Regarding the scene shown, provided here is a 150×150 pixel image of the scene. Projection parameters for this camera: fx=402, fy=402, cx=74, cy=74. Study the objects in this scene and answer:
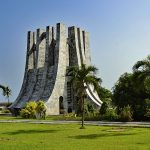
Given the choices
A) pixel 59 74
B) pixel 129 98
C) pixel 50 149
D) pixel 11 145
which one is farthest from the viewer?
pixel 59 74

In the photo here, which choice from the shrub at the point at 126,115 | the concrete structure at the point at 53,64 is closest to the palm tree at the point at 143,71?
the shrub at the point at 126,115

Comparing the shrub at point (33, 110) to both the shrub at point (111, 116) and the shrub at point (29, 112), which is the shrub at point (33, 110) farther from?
the shrub at point (111, 116)

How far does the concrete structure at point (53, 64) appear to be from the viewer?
78.7 m

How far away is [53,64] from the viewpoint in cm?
8331

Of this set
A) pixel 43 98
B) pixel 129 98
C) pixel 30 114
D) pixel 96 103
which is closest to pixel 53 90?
pixel 43 98

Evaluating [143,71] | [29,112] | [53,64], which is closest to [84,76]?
[143,71]

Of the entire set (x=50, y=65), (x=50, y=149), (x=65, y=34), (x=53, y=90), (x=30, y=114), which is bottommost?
(x=50, y=149)

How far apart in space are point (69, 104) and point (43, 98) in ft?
21.4

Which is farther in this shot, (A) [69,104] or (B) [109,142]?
(A) [69,104]

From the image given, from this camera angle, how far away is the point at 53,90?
254ft

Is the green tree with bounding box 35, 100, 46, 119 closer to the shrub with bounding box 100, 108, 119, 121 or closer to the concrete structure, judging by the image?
the concrete structure

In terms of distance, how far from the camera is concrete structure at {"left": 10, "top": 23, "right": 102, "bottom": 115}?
7868 centimetres

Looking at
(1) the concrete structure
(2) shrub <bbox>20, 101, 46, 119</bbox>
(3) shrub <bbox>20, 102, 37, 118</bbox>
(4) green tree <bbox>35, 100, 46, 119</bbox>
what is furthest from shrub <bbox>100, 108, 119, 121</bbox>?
(1) the concrete structure

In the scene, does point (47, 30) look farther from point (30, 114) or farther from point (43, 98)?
point (30, 114)
